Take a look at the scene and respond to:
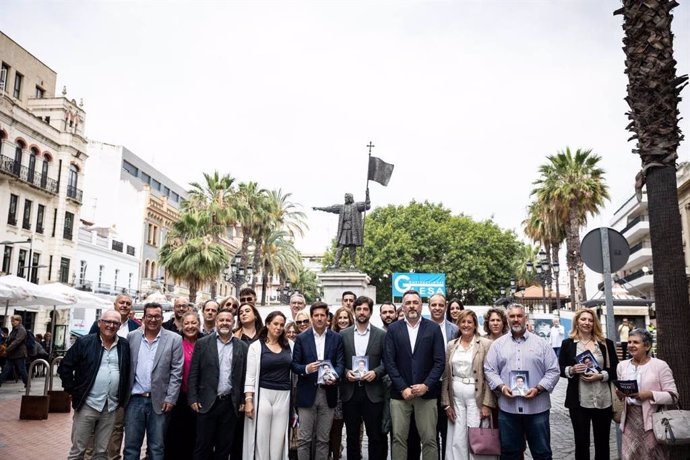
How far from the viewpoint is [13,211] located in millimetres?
33625

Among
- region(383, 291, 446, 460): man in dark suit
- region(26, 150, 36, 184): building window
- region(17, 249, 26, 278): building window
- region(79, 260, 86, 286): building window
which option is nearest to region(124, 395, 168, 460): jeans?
region(383, 291, 446, 460): man in dark suit

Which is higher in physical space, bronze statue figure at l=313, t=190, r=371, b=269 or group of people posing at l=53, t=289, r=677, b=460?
bronze statue figure at l=313, t=190, r=371, b=269

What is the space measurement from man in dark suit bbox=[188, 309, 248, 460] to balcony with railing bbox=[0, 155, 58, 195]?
31.6 m

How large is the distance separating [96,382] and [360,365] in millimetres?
2908

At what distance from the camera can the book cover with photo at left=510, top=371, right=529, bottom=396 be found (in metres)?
5.94

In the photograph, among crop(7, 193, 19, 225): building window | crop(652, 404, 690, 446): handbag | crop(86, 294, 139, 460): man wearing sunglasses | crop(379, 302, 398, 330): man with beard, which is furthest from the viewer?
crop(7, 193, 19, 225): building window

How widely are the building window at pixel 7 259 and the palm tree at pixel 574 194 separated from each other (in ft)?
105

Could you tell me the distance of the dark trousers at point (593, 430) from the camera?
6.21 m

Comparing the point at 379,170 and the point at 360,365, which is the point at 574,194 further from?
the point at 360,365

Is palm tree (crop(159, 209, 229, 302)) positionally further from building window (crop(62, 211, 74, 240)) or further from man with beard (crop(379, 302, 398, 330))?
man with beard (crop(379, 302, 398, 330))

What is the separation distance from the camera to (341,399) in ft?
21.8

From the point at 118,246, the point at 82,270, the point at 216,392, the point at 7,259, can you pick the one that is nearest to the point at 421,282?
the point at 7,259

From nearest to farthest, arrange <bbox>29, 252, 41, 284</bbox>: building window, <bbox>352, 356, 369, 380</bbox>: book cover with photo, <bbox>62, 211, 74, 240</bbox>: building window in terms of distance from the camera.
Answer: <bbox>352, 356, 369, 380</bbox>: book cover with photo → <bbox>29, 252, 41, 284</bbox>: building window → <bbox>62, 211, 74, 240</bbox>: building window

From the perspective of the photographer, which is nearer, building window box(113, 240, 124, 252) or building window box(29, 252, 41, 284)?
building window box(29, 252, 41, 284)
